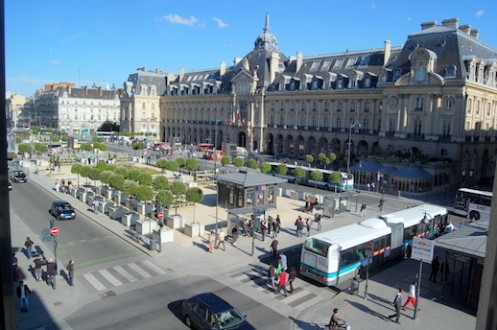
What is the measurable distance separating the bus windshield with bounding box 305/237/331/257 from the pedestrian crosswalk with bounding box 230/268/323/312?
2.00 m

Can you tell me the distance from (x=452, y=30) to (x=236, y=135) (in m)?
48.3

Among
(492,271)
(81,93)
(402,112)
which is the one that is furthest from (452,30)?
(81,93)

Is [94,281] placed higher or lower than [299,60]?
lower

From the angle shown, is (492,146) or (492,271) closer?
(492,271)

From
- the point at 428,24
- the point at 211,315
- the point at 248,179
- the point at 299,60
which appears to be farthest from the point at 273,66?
the point at 211,315

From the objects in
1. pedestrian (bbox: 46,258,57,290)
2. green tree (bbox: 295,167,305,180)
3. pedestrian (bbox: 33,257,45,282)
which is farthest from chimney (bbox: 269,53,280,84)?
pedestrian (bbox: 46,258,57,290)

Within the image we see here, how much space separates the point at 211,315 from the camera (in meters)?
15.2

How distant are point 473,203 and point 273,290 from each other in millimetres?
25933

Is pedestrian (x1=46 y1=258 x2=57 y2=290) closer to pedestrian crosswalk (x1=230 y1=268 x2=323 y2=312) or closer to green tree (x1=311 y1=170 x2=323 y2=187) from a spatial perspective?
pedestrian crosswalk (x1=230 y1=268 x2=323 y2=312)

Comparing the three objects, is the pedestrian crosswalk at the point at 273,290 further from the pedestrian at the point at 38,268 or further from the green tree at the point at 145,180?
the green tree at the point at 145,180

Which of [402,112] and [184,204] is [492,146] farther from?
[184,204]

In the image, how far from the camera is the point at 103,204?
34.6 meters

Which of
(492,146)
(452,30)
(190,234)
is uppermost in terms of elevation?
(452,30)

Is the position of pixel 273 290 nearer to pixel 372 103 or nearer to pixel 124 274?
pixel 124 274
